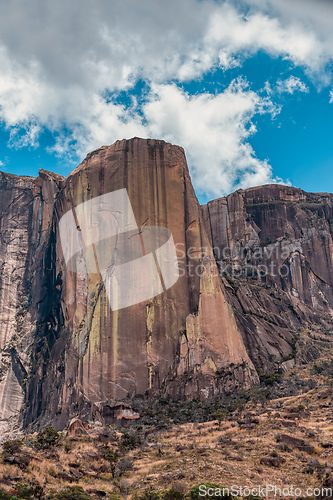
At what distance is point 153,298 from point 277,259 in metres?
35.5

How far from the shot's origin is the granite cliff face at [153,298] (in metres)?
58.7

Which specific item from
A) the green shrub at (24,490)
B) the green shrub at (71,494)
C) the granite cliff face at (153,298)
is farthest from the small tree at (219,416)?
the green shrub at (24,490)

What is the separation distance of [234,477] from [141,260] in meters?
36.5

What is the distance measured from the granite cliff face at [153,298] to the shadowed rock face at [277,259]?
23 cm

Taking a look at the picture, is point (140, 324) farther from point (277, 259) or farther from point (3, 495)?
point (277, 259)

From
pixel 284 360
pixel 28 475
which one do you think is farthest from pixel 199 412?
pixel 28 475

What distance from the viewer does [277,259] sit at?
293 ft

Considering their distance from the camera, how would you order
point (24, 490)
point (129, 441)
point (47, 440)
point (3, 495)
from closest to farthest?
point (3, 495) → point (24, 490) → point (47, 440) → point (129, 441)

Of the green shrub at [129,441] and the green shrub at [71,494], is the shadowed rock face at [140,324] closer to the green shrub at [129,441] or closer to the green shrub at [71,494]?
the green shrub at [129,441]

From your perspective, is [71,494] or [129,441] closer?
[71,494]

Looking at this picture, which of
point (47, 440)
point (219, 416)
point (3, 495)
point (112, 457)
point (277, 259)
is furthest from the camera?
point (277, 259)

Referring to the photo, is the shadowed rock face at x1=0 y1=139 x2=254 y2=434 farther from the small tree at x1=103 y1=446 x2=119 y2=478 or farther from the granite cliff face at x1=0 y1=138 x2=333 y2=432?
the small tree at x1=103 y1=446 x2=119 y2=478

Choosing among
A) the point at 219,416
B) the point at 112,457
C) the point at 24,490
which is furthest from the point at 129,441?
the point at 24,490

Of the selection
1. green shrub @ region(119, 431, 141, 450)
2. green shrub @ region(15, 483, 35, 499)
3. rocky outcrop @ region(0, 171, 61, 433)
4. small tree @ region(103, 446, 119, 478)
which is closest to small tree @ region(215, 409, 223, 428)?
green shrub @ region(119, 431, 141, 450)
